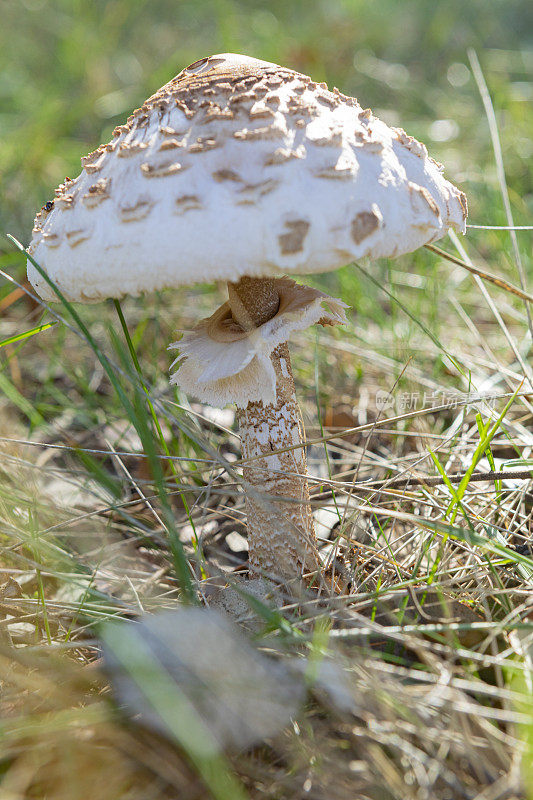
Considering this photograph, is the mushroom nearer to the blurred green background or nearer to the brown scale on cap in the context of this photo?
the brown scale on cap

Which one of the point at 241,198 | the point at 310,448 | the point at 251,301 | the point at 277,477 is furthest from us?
the point at 310,448

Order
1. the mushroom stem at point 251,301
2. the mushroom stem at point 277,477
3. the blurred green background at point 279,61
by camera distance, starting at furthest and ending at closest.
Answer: the blurred green background at point 279,61
the mushroom stem at point 277,477
the mushroom stem at point 251,301

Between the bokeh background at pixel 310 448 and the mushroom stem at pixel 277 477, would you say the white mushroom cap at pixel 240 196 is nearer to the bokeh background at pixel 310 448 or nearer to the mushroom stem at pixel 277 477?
the bokeh background at pixel 310 448

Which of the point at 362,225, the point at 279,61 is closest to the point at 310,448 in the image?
the point at 362,225


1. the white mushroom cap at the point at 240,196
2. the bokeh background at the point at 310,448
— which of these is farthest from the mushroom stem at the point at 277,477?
the white mushroom cap at the point at 240,196

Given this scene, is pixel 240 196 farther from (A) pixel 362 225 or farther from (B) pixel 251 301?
(B) pixel 251 301

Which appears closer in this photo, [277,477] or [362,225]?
[362,225]

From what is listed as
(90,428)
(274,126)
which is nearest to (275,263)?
(274,126)
